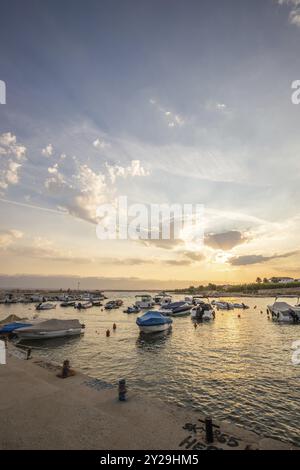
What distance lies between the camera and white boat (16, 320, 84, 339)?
34375 millimetres

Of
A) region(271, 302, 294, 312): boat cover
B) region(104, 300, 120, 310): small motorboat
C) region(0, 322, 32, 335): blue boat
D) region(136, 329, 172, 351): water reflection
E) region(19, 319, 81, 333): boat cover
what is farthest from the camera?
region(104, 300, 120, 310): small motorboat

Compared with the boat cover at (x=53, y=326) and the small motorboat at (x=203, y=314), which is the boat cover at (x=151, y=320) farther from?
the small motorboat at (x=203, y=314)

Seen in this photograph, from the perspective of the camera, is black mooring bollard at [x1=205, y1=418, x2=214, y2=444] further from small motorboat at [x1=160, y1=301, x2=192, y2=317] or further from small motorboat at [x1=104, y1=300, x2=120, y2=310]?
small motorboat at [x1=104, y1=300, x2=120, y2=310]

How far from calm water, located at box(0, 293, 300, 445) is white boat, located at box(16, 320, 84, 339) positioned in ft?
4.32

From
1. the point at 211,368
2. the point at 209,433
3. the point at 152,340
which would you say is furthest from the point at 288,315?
the point at 209,433

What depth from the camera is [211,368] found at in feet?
75.9

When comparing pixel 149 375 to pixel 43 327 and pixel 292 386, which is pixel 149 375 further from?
pixel 43 327

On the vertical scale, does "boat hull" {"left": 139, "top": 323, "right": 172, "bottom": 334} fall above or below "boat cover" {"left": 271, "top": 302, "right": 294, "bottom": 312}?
below

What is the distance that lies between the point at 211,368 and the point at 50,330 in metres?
22.0

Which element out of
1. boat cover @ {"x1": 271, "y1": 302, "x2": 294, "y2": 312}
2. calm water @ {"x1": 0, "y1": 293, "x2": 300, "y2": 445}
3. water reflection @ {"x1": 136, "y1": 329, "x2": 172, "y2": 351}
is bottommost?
water reflection @ {"x1": 136, "y1": 329, "x2": 172, "y2": 351}

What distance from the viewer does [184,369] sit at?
22.9 m

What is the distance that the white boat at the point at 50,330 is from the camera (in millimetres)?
34375

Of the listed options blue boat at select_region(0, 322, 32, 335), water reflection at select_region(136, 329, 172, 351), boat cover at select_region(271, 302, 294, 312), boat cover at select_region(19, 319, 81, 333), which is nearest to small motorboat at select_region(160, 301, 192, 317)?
boat cover at select_region(271, 302, 294, 312)

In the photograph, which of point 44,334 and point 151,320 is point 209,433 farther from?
point 44,334
